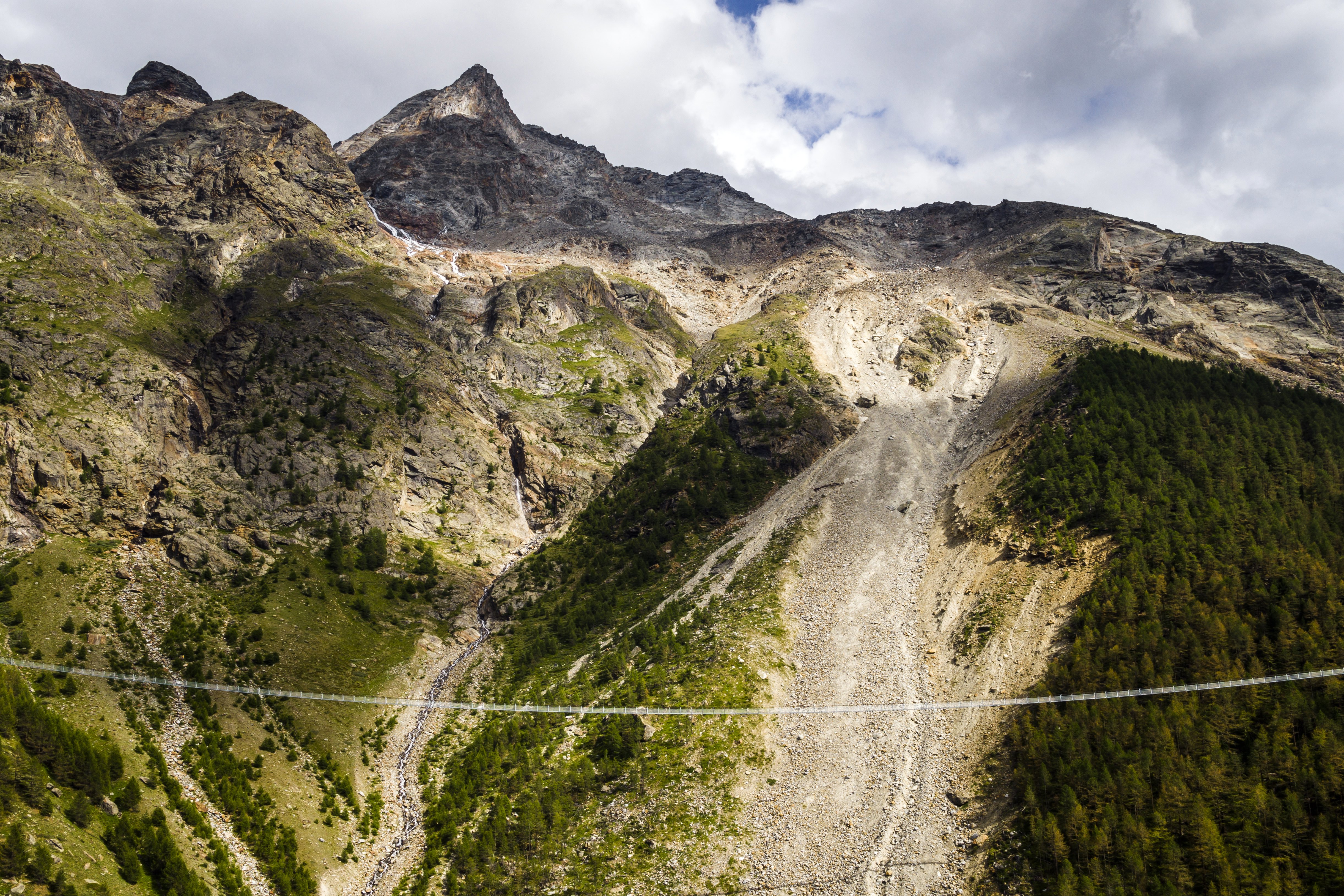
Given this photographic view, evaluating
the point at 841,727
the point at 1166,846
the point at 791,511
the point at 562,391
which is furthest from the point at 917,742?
the point at 562,391

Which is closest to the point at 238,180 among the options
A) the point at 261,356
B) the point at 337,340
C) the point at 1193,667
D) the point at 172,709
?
the point at 337,340

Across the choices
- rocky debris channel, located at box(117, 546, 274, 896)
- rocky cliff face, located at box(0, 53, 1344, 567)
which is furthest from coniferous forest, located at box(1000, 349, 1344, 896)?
rocky debris channel, located at box(117, 546, 274, 896)

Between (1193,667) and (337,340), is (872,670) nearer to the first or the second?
(1193,667)

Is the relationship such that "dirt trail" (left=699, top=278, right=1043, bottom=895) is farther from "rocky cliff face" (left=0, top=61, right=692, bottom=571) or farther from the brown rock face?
the brown rock face

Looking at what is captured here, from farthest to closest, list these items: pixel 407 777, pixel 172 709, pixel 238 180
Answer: pixel 238 180, pixel 407 777, pixel 172 709

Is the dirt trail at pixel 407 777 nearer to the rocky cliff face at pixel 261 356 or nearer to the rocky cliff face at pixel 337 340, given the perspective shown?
the rocky cliff face at pixel 261 356

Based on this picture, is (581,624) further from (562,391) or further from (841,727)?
(562,391)

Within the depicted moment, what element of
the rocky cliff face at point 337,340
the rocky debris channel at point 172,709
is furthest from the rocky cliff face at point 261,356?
the rocky debris channel at point 172,709
